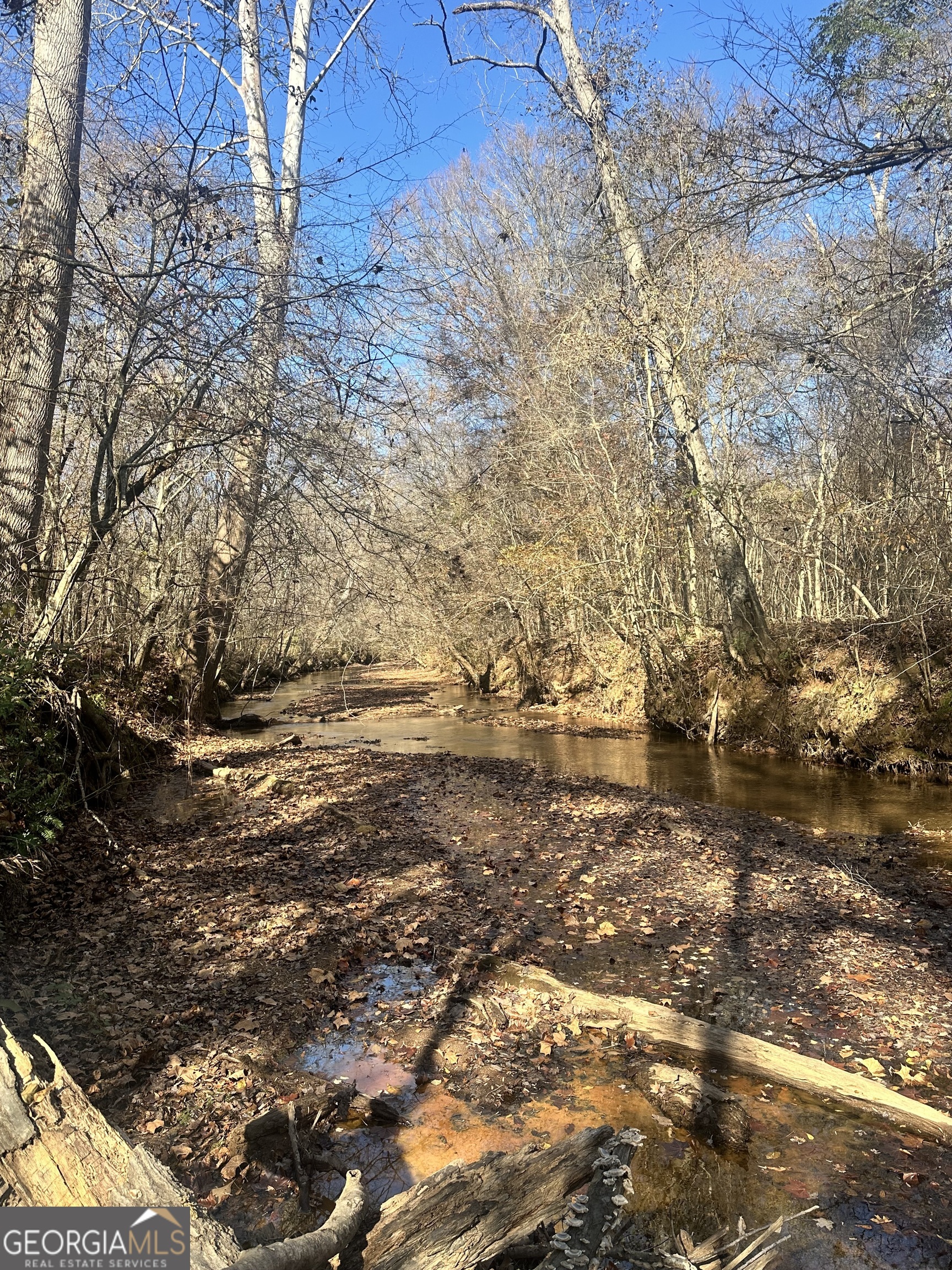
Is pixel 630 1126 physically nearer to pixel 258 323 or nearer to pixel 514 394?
pixel 258 323

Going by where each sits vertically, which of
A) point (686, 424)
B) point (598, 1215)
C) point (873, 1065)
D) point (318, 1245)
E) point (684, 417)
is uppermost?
point (684, 417)

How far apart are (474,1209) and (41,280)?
738 centimetres

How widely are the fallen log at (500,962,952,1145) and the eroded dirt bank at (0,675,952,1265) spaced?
0.11m

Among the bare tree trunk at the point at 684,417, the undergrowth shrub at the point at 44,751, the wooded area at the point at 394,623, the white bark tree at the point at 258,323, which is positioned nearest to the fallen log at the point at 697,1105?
the wooded area at the point at 394,623

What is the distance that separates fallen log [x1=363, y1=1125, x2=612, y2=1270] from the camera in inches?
93.3

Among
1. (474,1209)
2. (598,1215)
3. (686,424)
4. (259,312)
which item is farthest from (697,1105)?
(686,424)

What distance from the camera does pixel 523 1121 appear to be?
3.81 meters

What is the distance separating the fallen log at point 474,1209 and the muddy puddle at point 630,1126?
1.03ft

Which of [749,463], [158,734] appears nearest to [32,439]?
[158,734]

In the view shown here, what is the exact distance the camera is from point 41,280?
264 inches

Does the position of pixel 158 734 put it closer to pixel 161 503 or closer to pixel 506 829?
pixel 161 503

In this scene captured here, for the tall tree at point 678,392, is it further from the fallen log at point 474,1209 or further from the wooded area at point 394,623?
the fallen log at point 474,1209

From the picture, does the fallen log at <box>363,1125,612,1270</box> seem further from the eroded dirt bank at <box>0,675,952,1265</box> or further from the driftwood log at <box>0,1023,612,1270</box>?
the eroded dirt bank at <box>0,675,952,1265</box>

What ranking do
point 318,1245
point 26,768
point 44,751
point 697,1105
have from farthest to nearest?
point 44,751 < point 26,768 < point 697,1105 < point 318,1245
